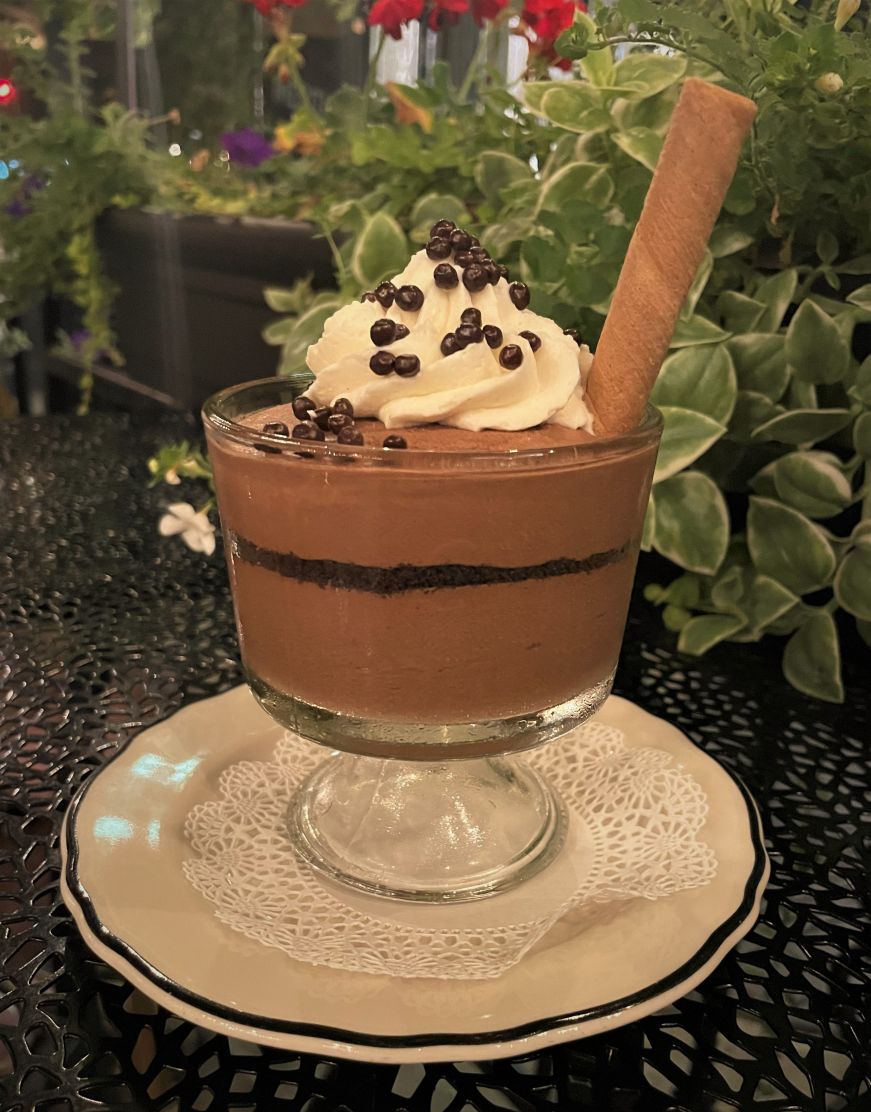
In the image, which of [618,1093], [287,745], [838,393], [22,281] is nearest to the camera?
[618,1093]

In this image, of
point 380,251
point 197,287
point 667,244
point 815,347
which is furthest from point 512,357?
point 197,287

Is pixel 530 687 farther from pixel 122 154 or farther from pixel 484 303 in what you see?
pixel 122 154

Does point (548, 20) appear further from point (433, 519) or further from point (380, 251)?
point (433, 519)

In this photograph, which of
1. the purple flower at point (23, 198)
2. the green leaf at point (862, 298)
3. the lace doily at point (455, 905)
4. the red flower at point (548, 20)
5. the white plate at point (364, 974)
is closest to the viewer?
the white plate at point (364, 974)

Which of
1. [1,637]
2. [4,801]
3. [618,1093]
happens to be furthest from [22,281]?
[618,1093]

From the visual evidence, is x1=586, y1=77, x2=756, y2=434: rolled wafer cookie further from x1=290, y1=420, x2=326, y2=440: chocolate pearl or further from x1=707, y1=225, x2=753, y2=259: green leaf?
x1=707, y1=225, x2=753, y2=259: green leaf

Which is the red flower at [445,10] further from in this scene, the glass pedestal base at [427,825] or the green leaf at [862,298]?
the glass pedestal base at [427,825]

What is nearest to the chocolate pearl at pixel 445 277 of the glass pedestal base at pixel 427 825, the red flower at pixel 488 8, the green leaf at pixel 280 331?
the glass pedestal base at pixel 427 825
